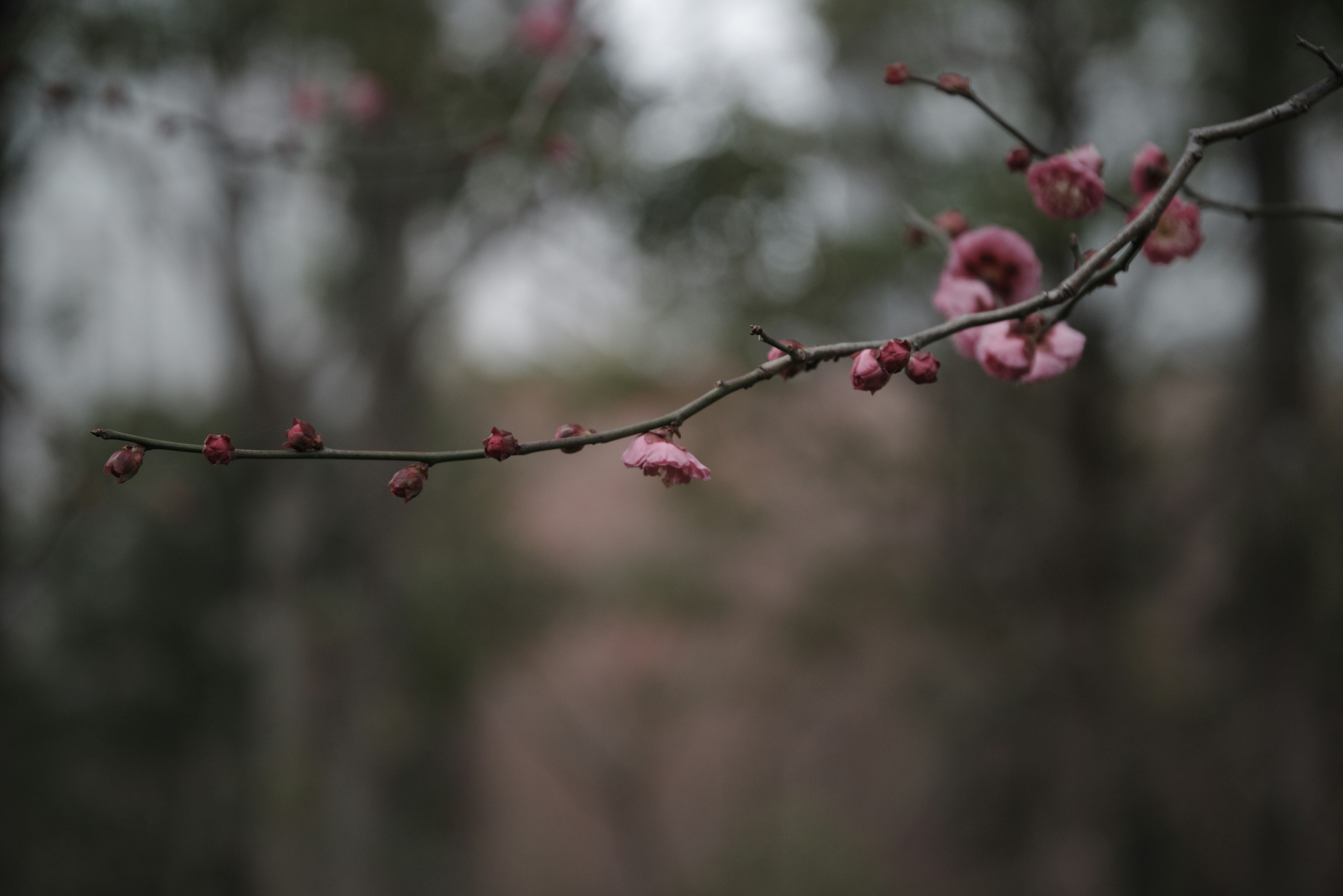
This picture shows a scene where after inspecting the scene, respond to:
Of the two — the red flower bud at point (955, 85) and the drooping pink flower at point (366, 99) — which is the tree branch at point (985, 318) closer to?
the red flower bud at point (955, 85)

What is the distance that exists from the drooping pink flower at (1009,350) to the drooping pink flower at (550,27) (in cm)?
150

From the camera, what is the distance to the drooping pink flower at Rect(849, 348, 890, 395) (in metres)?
0.47

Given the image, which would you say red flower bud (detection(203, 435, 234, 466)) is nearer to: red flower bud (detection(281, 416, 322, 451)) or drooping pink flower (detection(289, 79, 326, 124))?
red flower bud (detection(281, 416, 322, 451))

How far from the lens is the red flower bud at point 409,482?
465mm

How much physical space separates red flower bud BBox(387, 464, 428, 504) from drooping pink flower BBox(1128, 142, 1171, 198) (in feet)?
1.91

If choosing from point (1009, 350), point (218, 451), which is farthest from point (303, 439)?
point (1009, 350)

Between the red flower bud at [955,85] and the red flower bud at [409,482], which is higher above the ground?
the red flower bud at [955,85]

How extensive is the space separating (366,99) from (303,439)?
1549 millimetres

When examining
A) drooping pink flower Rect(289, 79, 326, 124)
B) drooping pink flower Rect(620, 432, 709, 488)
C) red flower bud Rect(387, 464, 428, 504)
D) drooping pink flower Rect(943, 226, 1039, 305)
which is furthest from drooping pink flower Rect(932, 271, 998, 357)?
drooping pink flower Rect(289, 79, 326, 124)

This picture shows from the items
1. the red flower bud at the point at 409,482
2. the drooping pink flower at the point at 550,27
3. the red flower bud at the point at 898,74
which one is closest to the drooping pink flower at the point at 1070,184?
the red flower bud at the point at 898,74

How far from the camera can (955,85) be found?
63 cm

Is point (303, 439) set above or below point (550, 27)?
below

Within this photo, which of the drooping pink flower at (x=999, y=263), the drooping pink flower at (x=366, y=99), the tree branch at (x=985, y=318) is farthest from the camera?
the drooping pink flower at (x=366, y=99)

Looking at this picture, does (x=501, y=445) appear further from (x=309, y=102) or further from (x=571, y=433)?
(x=309, y=102)
